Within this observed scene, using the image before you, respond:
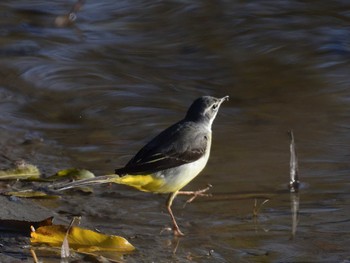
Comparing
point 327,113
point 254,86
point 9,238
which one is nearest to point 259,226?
point 9,238

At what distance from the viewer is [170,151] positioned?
794 centimetres

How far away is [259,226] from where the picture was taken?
7699mm

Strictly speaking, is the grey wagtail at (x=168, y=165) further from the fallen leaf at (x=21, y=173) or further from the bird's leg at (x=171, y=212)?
the fallen leaf at (x=21, y=173)

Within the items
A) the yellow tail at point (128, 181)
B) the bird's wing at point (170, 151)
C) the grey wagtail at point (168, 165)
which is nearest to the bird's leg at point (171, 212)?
the grey wagtail at point (168, 165)

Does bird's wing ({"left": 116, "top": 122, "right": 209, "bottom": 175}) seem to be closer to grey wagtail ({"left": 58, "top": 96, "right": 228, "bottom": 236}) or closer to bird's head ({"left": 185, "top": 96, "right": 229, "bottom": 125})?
grey wagtail ({"left": 58, "top": 96, "right": 228, "bottom": 236})

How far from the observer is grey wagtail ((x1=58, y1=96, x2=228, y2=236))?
7.62 metres

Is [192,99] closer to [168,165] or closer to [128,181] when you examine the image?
[168,165]

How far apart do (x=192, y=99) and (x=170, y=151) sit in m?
3.83

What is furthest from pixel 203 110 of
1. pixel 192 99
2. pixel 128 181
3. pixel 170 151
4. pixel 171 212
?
pixel 192 99

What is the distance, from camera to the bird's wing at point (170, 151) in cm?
768

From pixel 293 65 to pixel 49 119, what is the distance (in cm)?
333

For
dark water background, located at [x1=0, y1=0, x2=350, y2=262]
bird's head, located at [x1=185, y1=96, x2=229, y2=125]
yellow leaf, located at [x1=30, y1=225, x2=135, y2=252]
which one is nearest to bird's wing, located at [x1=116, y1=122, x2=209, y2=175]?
bird's head, located at [x1=185, y1=96, x2=229, y2=125]

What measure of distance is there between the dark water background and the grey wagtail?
0.84 ft

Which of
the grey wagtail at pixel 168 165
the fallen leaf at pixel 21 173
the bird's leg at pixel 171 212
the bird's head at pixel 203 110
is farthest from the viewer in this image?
the bird's head at pixel 203 110
